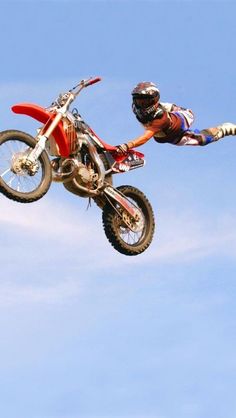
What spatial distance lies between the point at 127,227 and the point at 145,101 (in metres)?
2.72

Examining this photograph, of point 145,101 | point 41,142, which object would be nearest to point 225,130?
point 145,101

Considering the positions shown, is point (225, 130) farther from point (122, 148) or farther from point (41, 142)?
point (41, 142)

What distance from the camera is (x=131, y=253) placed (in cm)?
2325

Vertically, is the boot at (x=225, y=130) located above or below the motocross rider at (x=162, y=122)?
above

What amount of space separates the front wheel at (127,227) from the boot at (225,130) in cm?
221

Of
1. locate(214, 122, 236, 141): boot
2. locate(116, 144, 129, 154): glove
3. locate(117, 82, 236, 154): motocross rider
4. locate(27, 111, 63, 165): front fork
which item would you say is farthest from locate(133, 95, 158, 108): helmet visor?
locate(214, 122, 236, 141): boot

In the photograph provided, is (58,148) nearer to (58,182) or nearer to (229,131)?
(58,182)

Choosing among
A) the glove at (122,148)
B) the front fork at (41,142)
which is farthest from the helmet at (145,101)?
the front fork at (41,142)

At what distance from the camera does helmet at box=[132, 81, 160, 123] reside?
2267cm

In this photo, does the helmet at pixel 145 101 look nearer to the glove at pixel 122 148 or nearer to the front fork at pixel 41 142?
the glove at pixel 122 148

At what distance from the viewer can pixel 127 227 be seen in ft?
76.7

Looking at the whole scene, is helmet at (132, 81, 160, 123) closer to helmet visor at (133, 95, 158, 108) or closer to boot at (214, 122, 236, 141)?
helmet visor at (133, 95, 158, 108)

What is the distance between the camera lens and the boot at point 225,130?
2455 cm

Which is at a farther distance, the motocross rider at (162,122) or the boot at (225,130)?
the boot at (225,130)
